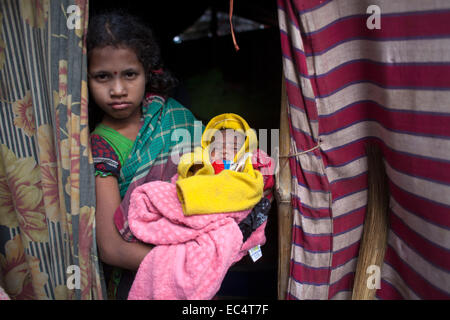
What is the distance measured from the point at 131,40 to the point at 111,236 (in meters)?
0.74

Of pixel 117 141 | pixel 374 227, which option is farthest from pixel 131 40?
pixel 374 227

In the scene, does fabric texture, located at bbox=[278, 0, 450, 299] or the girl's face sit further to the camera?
the girl's face

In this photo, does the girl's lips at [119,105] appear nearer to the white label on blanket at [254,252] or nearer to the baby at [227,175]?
the baby at [227,175]

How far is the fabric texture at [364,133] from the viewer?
2.72ft

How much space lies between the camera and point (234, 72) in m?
2.22

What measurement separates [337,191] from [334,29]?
0.54 metres

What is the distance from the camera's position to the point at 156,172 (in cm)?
118

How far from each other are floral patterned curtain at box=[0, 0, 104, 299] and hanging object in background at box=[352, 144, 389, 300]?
981 millimetres

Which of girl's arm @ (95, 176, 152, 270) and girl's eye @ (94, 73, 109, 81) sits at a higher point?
girl's eye @ (94, 73, 109, 81)

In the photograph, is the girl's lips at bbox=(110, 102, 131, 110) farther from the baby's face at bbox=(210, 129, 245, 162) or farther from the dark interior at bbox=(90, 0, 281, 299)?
the dark interior at bbox=(90, 0, 281, 299)

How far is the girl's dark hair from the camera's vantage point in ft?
3.55

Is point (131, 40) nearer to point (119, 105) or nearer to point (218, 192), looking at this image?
point (119, 105)

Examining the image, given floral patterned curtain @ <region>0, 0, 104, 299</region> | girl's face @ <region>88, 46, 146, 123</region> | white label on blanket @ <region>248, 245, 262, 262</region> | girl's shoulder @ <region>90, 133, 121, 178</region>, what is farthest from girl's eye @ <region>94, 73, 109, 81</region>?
white label on blanket @ <region>248, 245, 262, 262</region>
